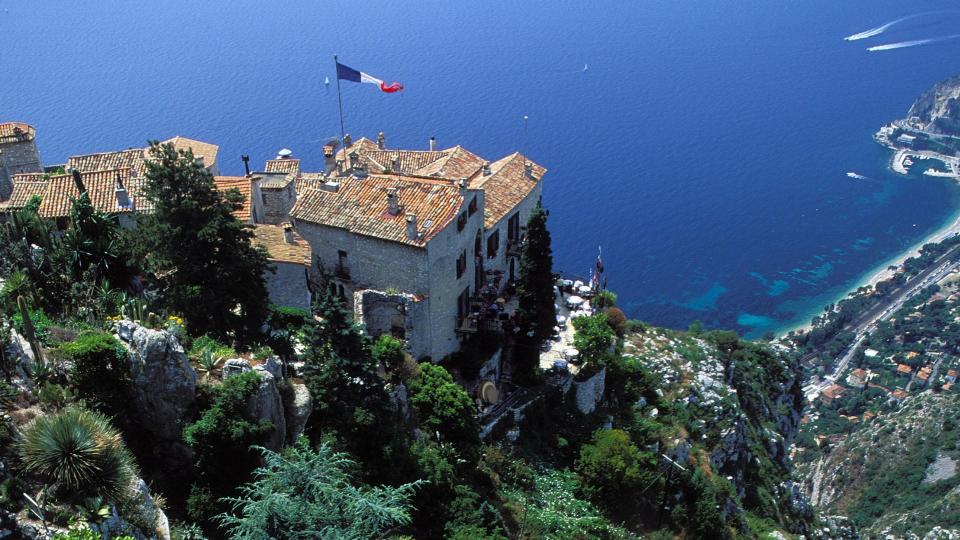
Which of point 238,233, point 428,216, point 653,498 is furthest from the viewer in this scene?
point 653,498

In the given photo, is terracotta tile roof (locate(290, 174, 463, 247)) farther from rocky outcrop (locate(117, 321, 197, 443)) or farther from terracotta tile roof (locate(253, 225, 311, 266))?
rocky outcrop (locate(117, 321, 197, 443))

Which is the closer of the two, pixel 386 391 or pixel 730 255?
pixel 386 391

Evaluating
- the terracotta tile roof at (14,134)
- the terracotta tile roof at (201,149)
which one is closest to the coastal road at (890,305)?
the terracotta tile roof at (201,149)

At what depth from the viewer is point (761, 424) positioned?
6291 centimetres

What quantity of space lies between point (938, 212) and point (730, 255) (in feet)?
194

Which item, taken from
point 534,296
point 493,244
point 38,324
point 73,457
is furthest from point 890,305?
point 73,457

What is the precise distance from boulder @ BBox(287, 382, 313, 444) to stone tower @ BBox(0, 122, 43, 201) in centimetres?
2690

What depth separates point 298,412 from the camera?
29.5 meters

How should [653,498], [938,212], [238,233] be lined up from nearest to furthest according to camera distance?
1. [238,233]
2. [653,498]
3. [938,212]

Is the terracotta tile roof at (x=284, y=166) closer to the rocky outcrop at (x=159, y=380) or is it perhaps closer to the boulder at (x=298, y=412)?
the boulder at (x=298, y=412)

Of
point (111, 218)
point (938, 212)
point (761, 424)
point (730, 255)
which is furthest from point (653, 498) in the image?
point (938, 212)

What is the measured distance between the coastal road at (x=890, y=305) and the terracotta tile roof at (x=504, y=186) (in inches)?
3853

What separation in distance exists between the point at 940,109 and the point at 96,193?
664 ft

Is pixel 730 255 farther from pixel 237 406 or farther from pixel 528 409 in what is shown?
pixel 237 406
